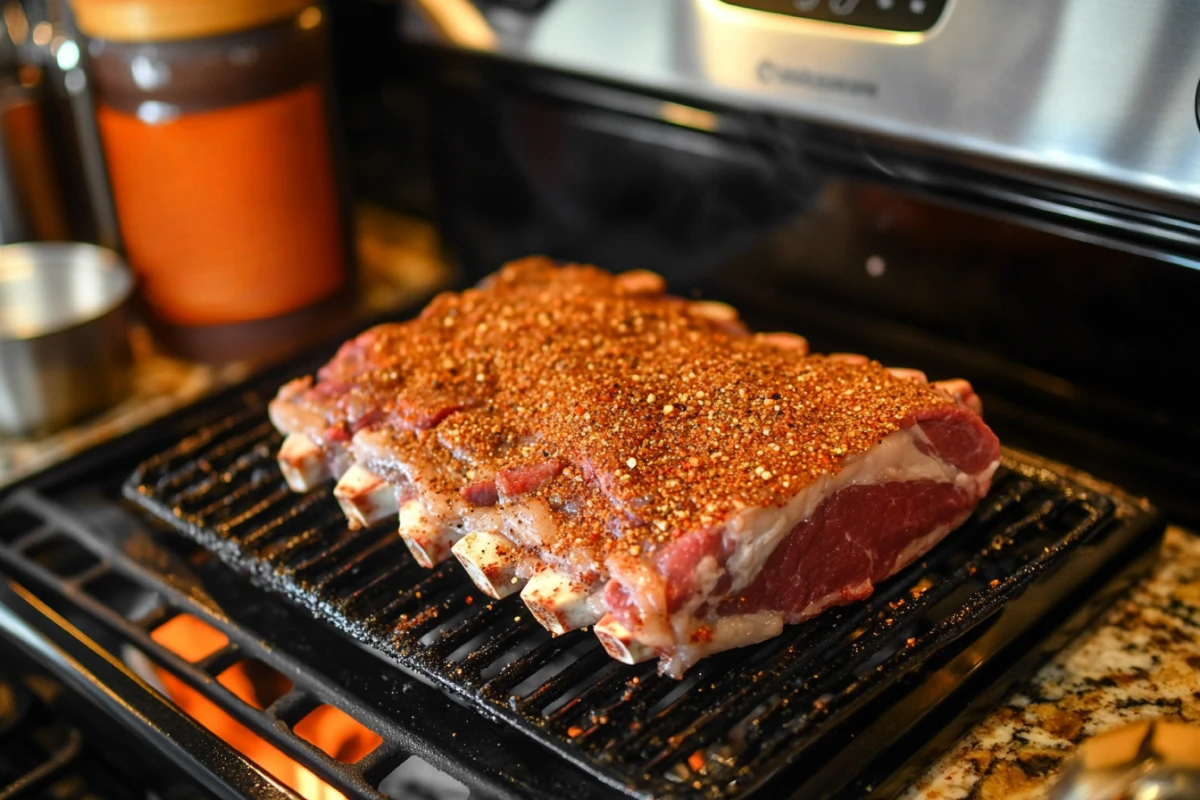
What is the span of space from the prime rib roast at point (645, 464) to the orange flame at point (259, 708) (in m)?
0.23

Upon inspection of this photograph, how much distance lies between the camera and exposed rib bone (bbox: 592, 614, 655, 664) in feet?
3.64

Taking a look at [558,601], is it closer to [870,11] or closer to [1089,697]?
[1089,697]

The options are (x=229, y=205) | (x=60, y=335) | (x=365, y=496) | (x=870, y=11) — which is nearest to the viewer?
(x=365, y=496)

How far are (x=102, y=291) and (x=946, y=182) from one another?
62.9 inches

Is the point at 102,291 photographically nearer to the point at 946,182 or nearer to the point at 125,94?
the point at 125,94

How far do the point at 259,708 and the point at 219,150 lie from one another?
3.52ft

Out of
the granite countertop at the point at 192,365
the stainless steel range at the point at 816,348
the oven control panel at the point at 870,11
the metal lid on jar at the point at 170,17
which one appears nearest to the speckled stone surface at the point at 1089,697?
the stainless steel range at the point at 816,348

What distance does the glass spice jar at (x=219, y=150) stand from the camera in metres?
1.78

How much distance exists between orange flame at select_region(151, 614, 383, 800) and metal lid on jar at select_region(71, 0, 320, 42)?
39.1 inches

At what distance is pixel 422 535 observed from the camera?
4.18ft

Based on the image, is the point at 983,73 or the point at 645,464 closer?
the point at 645,464

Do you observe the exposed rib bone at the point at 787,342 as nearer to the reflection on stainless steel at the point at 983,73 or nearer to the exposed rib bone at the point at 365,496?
the reflection on stainless steel at the point at 983,73

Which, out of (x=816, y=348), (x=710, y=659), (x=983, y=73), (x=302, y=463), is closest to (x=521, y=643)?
(x=710, y=659)

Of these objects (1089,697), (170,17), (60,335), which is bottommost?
(1089,697)
